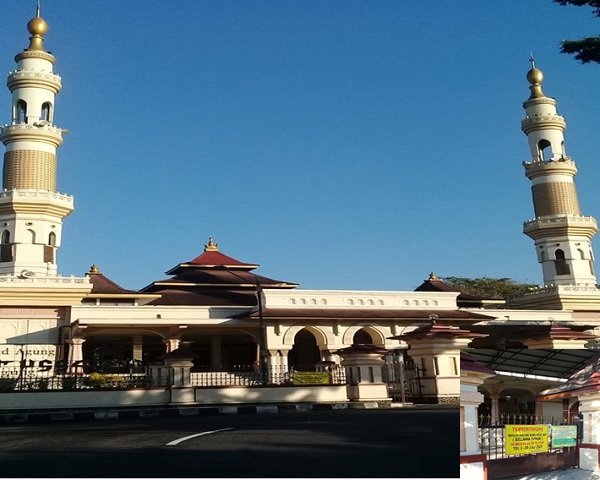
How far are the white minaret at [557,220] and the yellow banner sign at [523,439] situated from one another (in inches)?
1297

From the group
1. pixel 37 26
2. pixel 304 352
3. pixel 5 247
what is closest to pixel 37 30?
pixel 37 26

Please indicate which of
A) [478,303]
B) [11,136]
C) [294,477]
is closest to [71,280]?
[11,136]

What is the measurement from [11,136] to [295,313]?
13737 millimetres

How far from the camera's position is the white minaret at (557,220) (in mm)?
34844

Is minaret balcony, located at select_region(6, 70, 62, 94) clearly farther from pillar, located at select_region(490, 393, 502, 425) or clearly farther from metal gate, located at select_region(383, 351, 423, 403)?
pillar, located at select_region(490, 393, 502, 425)

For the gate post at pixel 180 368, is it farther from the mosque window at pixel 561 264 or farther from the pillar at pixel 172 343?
the mosque window at pixel 561 264

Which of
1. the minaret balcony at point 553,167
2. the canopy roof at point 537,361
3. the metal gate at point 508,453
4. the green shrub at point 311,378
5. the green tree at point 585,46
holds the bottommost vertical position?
the metal gate at point 508,453

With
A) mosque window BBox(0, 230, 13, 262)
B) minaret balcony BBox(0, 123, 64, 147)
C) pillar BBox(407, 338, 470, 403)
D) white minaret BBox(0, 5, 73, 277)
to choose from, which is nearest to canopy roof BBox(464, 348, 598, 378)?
pillar BBox(407, 338, 470, 403)

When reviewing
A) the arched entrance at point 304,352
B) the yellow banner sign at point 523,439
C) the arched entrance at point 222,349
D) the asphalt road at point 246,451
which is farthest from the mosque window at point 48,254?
the yellow banner sign at point 523,439

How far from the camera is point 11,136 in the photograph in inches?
1125

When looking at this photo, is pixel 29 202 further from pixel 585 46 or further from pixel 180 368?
pixel 585 46

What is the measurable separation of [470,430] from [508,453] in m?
0.26

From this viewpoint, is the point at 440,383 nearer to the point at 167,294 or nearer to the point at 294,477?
the point at 294,477

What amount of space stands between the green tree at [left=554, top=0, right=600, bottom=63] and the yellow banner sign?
10795mm
